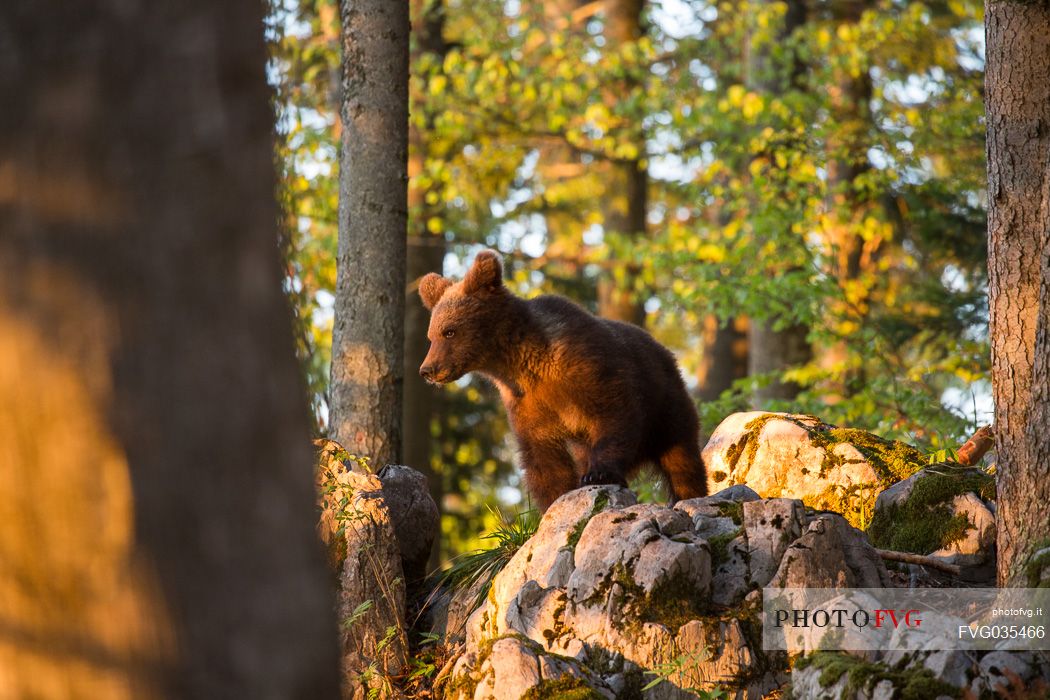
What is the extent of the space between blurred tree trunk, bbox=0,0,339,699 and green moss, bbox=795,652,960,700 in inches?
87.3

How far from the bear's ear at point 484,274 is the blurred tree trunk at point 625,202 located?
29.6 feet

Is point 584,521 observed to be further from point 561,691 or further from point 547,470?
point 561,691

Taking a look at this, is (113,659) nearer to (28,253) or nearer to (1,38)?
(28,253)

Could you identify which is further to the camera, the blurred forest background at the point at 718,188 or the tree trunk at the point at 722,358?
the tree trunk at the point at 722,358

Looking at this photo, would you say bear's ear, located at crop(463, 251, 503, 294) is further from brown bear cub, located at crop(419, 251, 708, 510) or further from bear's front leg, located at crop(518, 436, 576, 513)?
bear's front leg, located at crop(518, 436, 576, 513)

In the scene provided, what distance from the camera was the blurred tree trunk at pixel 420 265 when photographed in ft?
47.7

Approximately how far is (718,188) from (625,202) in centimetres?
344

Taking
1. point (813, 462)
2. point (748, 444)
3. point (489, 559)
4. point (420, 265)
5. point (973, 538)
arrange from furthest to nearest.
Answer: point (420, 265)
point (748, 444)
point (813, 462)
point (489, 559)
point (973, 538)

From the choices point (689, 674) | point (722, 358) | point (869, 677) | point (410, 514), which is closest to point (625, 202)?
point (722, 358)

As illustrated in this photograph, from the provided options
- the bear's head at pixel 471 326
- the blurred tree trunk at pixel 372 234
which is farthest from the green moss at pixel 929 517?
the blurred tree trunk at pixel 372 234

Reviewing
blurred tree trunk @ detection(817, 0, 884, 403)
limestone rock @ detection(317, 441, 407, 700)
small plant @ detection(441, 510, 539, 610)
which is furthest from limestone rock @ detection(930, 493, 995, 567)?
blurred tree trunk @ detection(817, 0, 884, 403)

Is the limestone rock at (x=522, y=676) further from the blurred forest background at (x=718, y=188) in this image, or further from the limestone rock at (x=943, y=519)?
the blurred forest background at (x=718, y=188)

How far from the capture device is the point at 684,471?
7.09m

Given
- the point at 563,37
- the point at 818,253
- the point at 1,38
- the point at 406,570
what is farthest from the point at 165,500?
the point at 563,37
